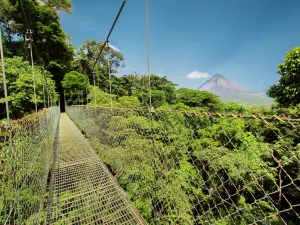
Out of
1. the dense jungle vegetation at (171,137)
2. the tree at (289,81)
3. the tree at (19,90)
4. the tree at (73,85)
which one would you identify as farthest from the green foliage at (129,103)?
the tree at (289,81)

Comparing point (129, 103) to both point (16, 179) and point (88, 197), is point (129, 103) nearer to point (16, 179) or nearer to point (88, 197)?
point (88, 197)

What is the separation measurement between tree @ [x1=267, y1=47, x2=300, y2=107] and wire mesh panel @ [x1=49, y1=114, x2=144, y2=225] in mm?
7257

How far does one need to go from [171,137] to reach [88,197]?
39.1 inches

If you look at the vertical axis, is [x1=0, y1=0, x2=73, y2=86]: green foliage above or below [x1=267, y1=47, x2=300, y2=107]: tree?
above

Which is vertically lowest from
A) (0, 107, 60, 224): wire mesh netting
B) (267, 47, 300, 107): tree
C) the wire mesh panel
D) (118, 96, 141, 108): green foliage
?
the wire mesh panel

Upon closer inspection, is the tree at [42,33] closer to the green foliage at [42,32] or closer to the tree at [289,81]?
the green foliage at [42,32]

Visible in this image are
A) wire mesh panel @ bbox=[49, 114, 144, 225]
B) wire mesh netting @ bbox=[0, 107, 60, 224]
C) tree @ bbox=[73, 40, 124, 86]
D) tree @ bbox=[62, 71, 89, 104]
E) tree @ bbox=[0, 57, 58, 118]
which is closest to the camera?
wire mesh netting @ bbox=[0, 107, 60, 224]

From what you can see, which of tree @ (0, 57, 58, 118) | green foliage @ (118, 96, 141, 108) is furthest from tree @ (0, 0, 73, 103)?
green foliage @ (118, 96, 141, 108)

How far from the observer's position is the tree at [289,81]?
19.6 ft

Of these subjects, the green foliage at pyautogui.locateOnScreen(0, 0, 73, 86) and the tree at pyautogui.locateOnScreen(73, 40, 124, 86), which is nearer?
the green foliage at pyautogui.locateOnScreen(0, 0, 73, 86)

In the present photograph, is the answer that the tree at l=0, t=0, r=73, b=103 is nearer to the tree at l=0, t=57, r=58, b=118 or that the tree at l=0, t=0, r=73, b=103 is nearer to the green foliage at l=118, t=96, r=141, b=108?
the tree at l=0, t=57, r=58, b=118

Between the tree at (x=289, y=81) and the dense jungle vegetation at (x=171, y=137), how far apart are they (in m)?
0.04

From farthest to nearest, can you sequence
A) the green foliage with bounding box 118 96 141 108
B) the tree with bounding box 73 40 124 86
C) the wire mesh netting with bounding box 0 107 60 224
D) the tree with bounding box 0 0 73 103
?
the tree with bounding box 73 40 124 86
the tree with bounding box 0 0 73 103
the green foliage with bounding box 118 96 141 108
the wire mesh netting with bounding box 0 107 60 224

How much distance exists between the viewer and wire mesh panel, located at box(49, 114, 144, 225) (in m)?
1.28
